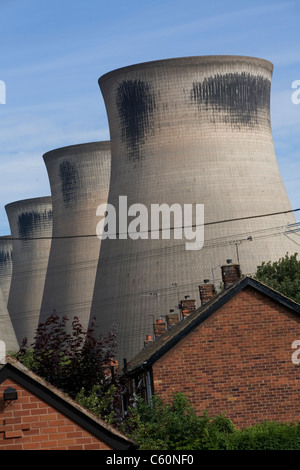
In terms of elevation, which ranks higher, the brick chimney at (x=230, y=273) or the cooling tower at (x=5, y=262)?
the cooling tower at (x=5, y=262)

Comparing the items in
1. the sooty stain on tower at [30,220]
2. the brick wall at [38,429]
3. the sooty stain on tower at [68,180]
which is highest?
the sooty stain on tower at [30,220]

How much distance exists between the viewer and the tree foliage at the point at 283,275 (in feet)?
124

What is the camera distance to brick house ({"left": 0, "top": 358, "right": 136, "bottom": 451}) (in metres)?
10.9

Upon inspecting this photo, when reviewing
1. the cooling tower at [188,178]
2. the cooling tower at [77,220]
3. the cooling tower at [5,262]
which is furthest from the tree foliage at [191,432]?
the cooling tower at [5,262]

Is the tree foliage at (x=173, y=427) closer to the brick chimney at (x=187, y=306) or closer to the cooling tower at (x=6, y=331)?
the brick chimney at (x=187, y=306)

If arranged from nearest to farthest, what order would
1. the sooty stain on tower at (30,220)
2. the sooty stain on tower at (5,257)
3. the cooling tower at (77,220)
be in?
the cooling tower at (77,220) < the sooty stain on tower at (30,220) < the sooty stain on tower at (5,257)

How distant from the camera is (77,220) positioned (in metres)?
57.6

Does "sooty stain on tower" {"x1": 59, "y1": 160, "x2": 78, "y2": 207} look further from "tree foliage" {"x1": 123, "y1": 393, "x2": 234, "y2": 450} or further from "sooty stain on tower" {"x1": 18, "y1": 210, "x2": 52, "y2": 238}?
"tree foliage" {"x1": 123, "y1": 393, "x2": 234, "y2": 450}

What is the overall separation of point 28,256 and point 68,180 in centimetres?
1460

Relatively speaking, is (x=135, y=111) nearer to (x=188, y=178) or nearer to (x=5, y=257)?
(x=188, y=178)

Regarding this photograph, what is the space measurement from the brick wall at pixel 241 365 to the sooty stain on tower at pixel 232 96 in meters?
22.1

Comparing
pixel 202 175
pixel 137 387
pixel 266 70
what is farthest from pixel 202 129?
pixel 137 387

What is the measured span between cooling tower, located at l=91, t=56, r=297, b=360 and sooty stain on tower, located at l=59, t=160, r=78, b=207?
15.4 metres

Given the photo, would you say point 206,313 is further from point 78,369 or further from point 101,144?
point 101,144
